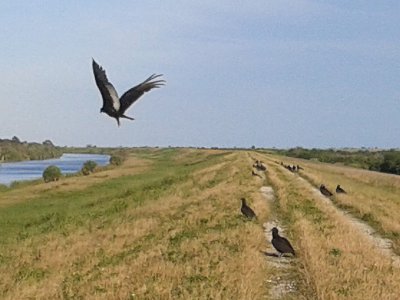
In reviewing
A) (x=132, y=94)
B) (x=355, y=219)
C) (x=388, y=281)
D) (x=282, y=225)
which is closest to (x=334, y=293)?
(x=388, y=281)

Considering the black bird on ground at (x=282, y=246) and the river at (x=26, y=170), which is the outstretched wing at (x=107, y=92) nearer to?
the black bird on ground at (x=282, y=246)

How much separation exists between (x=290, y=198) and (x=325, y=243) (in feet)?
39.9

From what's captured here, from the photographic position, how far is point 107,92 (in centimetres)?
405

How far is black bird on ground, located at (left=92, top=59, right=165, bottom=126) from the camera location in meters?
4.04

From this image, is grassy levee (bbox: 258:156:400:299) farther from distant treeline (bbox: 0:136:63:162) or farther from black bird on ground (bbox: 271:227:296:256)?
distant treeline (bbox: 0:136:63:162)

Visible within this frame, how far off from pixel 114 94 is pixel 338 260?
943 centimetres

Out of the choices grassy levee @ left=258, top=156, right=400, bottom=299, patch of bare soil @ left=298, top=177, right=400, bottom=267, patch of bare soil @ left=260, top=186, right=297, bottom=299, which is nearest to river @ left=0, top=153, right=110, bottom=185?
patch of bare soil @ left=298, top=177, right=400, bottom=267

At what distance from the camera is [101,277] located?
1310 cm

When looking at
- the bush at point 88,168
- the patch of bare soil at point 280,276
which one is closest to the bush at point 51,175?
the bush at point 88,168

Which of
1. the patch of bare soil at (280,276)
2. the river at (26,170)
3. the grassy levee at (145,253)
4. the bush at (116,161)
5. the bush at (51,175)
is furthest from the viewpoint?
the bush at (116,161)

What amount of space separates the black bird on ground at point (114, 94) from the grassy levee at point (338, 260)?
6064 millimetres

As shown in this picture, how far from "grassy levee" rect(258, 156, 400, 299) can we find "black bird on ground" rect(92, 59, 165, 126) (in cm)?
606

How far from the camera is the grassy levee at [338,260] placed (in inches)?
396

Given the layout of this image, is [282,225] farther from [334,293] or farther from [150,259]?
[334,293]
